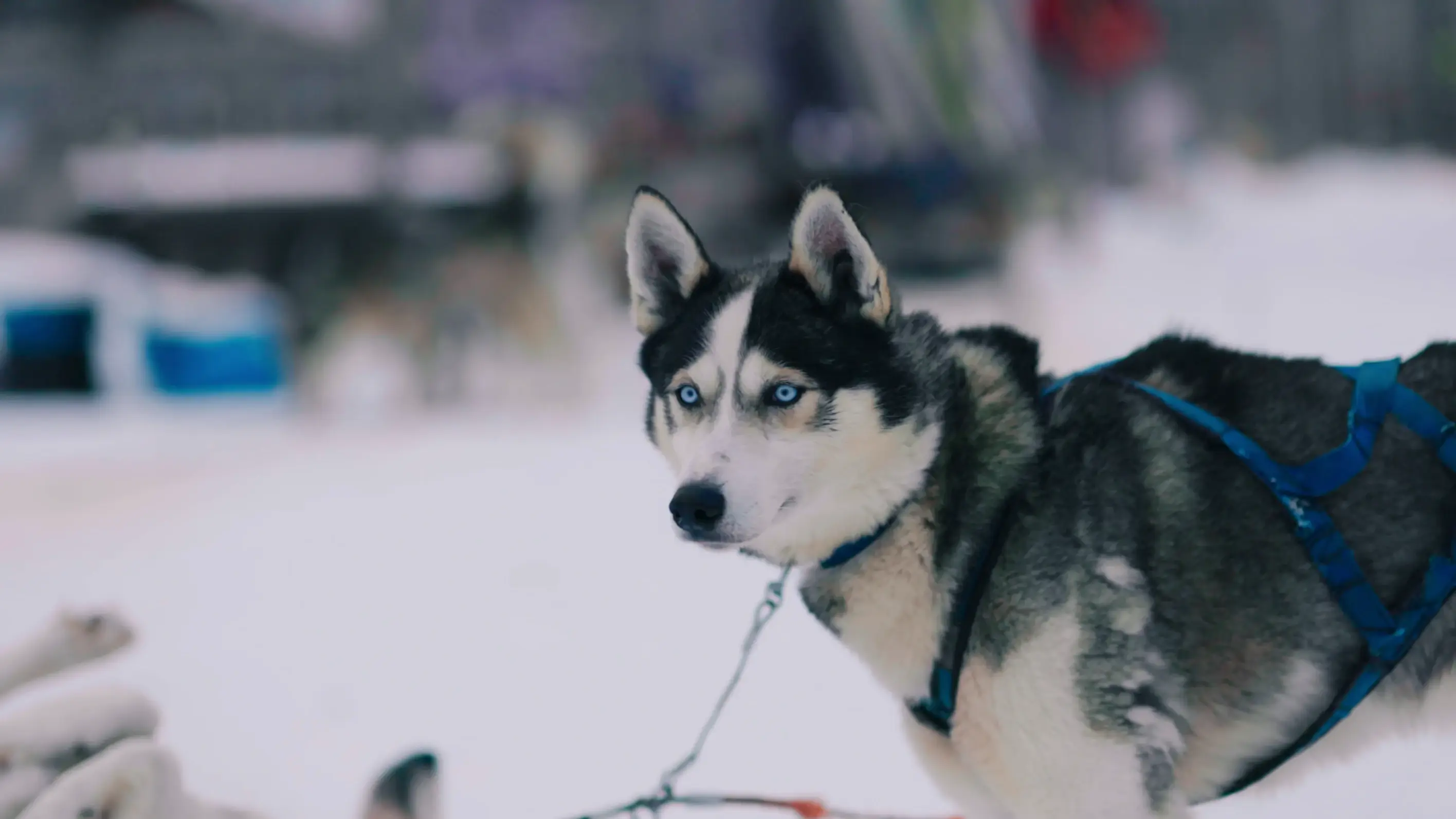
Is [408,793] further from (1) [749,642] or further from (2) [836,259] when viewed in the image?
(2) [836,259]

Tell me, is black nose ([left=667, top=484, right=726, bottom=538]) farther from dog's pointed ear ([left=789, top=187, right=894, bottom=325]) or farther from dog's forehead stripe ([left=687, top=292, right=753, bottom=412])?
dog's pointed ear ([left=789, top=187, right=894, bottom=325])

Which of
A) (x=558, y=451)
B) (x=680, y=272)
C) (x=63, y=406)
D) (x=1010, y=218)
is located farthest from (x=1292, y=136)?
(x=680, y=272)

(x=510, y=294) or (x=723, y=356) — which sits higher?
(x=723, y=356)

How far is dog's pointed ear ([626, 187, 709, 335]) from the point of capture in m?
1.23

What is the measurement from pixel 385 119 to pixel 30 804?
622 cm

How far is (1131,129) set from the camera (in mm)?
12438

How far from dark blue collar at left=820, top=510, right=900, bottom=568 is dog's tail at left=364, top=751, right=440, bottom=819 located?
24.0 inches

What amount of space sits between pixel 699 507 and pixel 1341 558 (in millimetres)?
622

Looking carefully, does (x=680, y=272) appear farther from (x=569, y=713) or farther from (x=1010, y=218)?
(x=1010, y=218)

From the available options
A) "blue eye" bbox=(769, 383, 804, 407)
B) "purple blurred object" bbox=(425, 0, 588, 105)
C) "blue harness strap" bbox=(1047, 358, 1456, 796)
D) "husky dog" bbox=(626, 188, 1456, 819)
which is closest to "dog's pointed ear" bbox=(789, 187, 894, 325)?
"husky dog" bbox=(626, 188, 1456, 819)

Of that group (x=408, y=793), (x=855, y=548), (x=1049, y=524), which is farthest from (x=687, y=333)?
(x=408, y=793)

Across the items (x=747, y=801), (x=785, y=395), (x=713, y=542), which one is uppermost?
(x=785, y=395)

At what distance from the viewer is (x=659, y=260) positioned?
130cm

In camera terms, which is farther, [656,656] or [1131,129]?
[1131,129]
